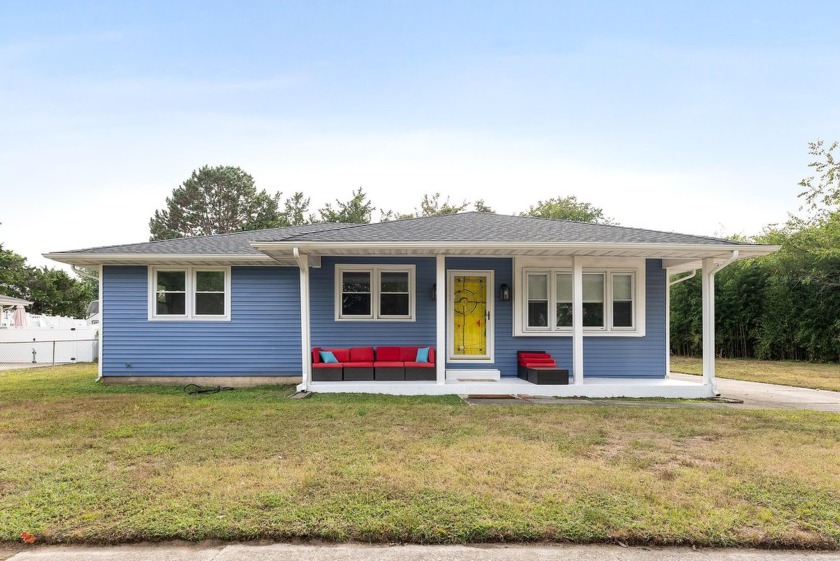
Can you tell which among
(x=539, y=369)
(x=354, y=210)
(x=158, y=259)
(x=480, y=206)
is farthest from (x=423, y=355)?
(x=480, y=206)

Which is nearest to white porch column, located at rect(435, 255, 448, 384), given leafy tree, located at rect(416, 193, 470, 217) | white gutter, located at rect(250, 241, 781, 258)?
white gutter, located at rect(250, 241, 781, 258)

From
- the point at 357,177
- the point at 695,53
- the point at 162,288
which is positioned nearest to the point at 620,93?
the point at 695,53

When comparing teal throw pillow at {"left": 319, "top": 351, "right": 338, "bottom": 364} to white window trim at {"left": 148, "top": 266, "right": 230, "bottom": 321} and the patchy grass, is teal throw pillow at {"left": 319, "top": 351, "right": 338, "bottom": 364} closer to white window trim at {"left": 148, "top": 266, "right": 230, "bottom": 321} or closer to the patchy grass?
white window trim at {"left": 148, "top": 266, "right": 230, "bottom": 321}

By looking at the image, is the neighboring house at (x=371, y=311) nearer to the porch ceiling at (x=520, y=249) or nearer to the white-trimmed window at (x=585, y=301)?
the white-trimmed window at (x=585, y=301)

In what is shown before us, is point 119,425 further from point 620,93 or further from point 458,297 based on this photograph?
point 620,93

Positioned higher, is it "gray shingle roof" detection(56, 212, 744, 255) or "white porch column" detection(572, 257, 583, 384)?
"gray shingle roof" detection(56, 212, 744, 255)

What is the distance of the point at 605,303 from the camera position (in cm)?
966

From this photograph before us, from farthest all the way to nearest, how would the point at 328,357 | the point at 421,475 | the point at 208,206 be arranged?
the point at 208,206 → the point at 328,357 → the point at 421,475

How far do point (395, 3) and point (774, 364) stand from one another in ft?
51.7

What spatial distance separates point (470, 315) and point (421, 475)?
601 centimetres

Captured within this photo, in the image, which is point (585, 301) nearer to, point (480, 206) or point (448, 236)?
point (448, 236)

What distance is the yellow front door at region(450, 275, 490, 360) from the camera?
9812 millimetres

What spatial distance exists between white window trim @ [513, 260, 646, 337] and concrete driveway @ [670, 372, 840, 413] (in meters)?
2.06

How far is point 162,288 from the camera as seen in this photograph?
32.1 ft
